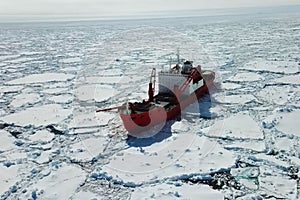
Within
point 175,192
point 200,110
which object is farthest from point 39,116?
point 175,192

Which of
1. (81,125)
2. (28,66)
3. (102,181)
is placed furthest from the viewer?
(28,66)

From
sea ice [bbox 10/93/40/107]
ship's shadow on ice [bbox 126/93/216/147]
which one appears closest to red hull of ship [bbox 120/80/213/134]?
ship's shadow on ice [bbox 126/93/216/147]

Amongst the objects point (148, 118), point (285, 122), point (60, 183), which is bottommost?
point (60, 183)

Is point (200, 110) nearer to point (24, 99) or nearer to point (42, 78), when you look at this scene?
point (24, 99)

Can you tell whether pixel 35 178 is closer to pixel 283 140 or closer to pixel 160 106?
pixel 160 106

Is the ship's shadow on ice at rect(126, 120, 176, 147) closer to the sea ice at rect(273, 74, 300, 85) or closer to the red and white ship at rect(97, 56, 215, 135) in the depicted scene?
the red and white ship at rect(97, 56, 215, 135)

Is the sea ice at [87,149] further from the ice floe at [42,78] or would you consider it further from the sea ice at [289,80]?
the sea ice at [289,80]

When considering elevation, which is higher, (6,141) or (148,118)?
(148,118)

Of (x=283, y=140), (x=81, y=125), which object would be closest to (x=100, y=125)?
(x=81, y=125)
